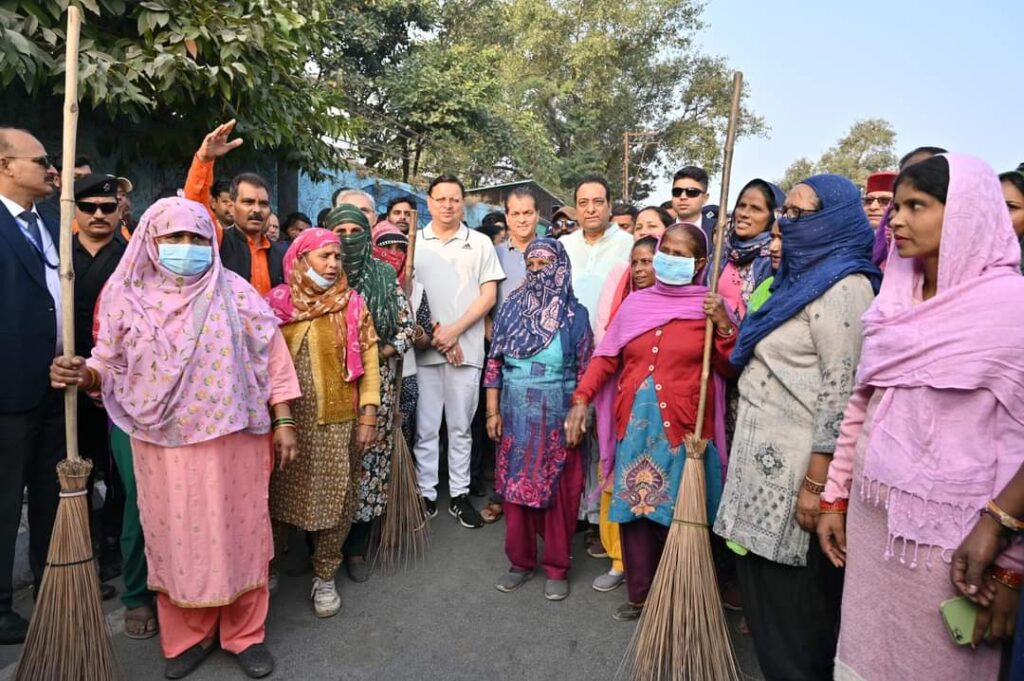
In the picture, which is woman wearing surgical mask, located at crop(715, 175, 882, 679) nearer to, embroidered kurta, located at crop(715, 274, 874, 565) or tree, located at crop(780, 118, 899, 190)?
embroidered kurta, located at crop(715, 274, 874, 565)

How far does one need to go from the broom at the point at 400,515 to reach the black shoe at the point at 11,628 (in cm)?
159

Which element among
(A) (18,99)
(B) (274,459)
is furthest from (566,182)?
(B) (274,459)

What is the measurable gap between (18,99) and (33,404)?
3.28 meters

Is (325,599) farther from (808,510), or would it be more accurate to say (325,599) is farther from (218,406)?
(808,510)

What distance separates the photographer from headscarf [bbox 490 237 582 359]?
3.36 meters

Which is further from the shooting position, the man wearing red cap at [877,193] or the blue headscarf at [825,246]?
the man wearing red cap at [877,193]

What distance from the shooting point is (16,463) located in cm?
279

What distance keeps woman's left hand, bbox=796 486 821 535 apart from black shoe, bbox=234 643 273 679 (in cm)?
214

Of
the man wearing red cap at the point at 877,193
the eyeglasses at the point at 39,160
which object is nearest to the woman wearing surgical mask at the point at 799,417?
the man wearing red cap at the point at 877,193

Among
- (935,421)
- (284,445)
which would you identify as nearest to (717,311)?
(935,421)

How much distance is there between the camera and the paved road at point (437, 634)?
2664mm

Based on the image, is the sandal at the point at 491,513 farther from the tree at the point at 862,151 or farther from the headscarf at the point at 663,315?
the tree at the point at 862,151

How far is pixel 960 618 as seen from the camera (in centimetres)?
158

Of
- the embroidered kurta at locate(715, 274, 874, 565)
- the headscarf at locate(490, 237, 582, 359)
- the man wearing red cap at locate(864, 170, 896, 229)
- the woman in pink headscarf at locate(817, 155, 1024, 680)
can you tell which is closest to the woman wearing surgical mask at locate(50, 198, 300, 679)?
the headscarf at locate(490, 237, 582, 359)
